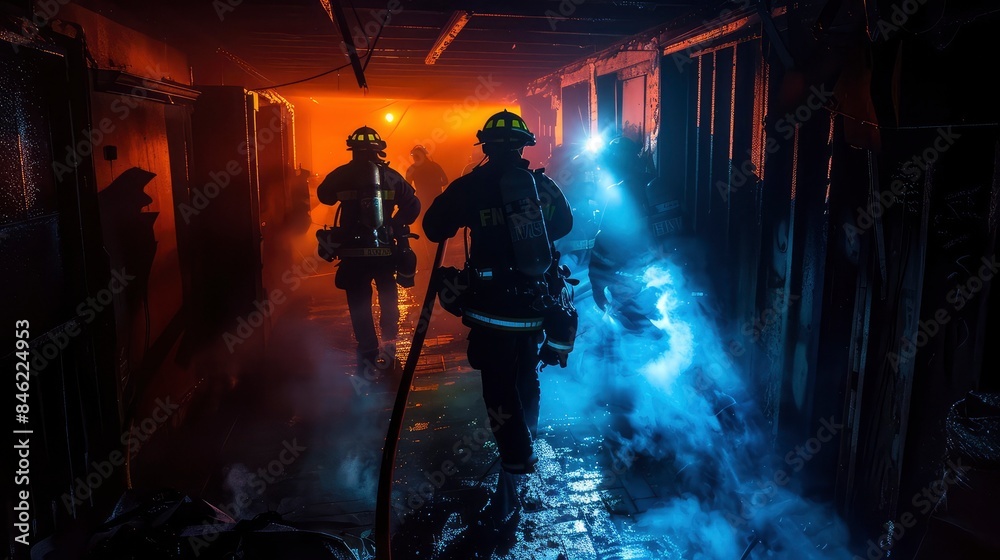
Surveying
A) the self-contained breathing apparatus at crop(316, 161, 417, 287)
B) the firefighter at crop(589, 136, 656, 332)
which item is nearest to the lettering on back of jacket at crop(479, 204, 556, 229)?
the firefighter at crop(589, 136, 656, 332)

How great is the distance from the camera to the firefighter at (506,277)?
3928 mm

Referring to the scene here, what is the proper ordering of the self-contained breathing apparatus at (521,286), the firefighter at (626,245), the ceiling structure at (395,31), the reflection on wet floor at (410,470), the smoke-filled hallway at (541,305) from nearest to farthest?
the smoke-filled hallway at (541,305) → the reflection on wet floor at (410,470) → the self-contained breathing apparatus at (521,286) → the ceiling structure at (395,31) → the firefighter at (626,245)

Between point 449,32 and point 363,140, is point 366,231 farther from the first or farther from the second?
point 449,32

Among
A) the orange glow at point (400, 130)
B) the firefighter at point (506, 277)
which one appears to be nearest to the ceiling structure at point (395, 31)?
the firefighter at point (506, 277)

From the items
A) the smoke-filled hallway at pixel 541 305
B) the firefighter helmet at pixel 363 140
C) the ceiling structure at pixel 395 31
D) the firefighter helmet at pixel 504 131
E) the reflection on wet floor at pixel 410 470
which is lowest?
the reflection on wet floor at pixel 410 470

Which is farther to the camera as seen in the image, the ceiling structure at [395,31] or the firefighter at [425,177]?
the firefighter at [425,177]

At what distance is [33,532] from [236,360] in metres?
3.75

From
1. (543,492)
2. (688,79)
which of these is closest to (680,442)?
(543,492)

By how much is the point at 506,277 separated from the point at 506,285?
0.20 ft

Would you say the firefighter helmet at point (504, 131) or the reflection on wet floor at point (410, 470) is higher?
the firefighter helmet at point (504, 131)

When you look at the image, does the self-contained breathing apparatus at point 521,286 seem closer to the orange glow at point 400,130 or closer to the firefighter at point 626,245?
the firefighter at point 626,245

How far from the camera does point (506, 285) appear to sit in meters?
4.04

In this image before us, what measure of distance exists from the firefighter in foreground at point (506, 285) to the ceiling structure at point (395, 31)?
1.88 m

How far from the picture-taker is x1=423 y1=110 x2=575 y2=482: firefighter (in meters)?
3.93
